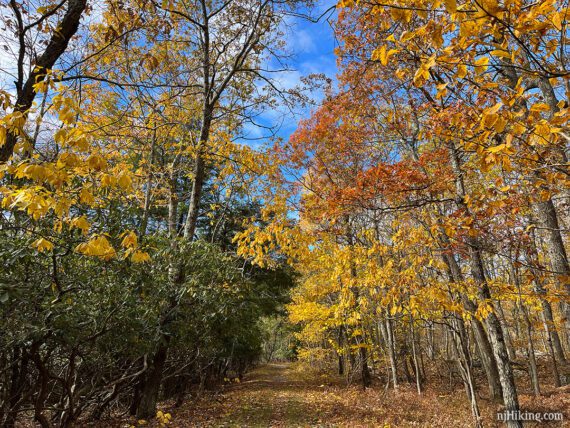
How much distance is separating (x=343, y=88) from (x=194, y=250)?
667 cm

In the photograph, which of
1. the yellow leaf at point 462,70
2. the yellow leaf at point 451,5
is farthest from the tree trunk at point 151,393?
the yellow leaf at point 451,5

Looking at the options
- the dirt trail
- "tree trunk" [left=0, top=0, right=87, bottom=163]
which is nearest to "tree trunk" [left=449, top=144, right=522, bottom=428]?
the dirt trail

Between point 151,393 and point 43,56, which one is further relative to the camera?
point 151,393

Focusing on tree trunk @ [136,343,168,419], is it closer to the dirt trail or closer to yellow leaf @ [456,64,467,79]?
the dirt trail

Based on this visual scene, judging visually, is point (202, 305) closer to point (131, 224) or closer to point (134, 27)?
point (131, 224)

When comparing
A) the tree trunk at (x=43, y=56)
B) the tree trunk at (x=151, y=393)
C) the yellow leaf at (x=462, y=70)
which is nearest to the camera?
the yellow leaf at (x=462, y=70)

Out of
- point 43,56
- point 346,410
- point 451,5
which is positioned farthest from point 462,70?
point 346,410

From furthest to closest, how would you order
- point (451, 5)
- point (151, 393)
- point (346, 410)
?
point (346, 410)
point (151, 393)
point (451, 5)

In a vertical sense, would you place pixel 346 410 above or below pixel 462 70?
below

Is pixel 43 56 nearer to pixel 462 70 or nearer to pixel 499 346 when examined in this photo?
pixel 462 70

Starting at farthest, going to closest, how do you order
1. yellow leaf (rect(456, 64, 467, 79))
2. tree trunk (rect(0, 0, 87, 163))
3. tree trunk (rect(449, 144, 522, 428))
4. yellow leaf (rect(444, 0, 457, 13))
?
tree trunk (rect(449, 144, 522, 428))
tree trunk (rect(0, 0, 87, 163))
yellow leaf (rect(456, 64, 467, 79))
yellow leaf (rect(444, 0, 457, 13))

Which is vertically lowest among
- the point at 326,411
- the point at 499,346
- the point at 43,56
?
the point at 326,411

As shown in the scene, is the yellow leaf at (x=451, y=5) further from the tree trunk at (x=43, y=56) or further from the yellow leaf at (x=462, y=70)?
the tree trunk at (x=43, y=56)

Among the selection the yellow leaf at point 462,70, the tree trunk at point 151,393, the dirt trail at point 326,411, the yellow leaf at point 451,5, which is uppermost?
the yellow leaf at point 451,5
